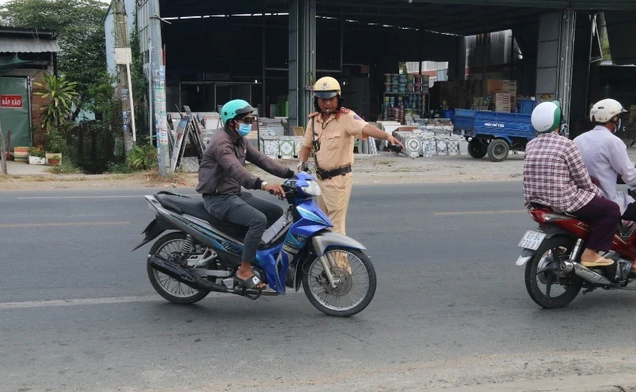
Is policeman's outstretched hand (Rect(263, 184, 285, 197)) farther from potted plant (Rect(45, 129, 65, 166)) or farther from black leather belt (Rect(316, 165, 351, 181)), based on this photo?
potted plant (Rect(45, 129, 65, 166))

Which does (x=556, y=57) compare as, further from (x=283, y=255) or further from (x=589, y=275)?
(x=283, y=255)

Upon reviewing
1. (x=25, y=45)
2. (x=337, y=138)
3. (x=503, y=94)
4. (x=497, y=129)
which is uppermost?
(x=25, y=45)

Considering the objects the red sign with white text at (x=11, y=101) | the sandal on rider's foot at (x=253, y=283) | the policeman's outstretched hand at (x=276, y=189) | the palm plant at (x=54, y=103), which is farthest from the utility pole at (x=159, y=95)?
the policeman's outstretched hand at (x=276, y=189)

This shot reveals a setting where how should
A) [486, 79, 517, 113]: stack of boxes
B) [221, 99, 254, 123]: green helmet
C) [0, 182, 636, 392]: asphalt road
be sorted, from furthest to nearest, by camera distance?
[486, 79, 517, 113]: stack of boxes
[221, 99, 254, 123]: green helmet
[0, 182, 636, 392]: asphalt road

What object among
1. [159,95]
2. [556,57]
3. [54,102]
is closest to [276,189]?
[159,95]

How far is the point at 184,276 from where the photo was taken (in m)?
5.55

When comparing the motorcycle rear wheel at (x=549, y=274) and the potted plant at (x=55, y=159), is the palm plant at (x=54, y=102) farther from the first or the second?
the motorcycle rear wheel at (x=549, y=274)

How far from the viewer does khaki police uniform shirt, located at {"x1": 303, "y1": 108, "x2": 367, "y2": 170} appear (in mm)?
5945

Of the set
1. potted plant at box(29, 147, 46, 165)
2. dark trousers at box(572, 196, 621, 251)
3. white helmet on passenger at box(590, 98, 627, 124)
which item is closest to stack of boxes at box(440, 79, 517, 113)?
potted plant at box(29, 147, 46, 165)

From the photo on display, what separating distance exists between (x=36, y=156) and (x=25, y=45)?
4.02 meters

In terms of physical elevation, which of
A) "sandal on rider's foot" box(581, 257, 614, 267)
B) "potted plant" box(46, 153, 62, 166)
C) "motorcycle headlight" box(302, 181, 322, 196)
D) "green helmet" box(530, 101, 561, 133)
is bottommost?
"potted plant" box(46, 153, 62, 166)

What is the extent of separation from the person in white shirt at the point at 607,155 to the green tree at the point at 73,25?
33656 mm

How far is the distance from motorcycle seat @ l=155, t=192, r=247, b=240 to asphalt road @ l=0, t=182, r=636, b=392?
2.35 ft

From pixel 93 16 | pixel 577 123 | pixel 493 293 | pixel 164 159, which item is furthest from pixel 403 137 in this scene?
pixel 93 16
